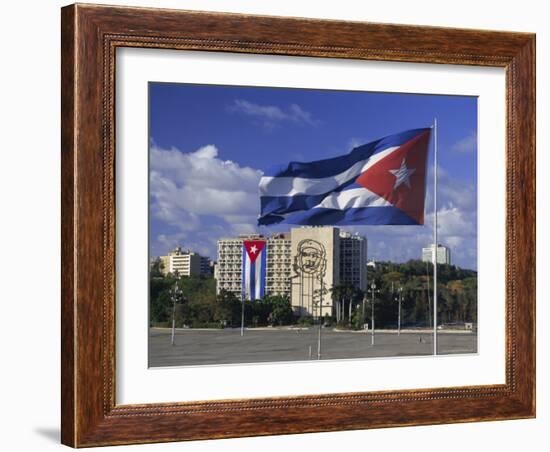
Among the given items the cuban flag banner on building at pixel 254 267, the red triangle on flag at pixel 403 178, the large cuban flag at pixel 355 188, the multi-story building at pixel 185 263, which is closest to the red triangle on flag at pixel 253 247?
the cuban flag banner on building at pixel 254 267

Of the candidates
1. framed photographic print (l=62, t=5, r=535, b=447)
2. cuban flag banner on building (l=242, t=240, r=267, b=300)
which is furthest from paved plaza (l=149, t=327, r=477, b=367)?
cuban flag banner on building (l=242, t=240, r=267, b=300)

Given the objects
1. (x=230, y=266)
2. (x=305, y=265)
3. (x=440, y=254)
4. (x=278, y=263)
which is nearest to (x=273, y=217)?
(x=230, y=266)

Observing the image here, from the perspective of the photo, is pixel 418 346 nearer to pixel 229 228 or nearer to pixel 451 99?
pixel 229 228

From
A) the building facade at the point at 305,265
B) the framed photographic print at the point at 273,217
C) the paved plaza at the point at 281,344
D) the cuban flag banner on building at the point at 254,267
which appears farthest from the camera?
the building facade at the point at 305,265

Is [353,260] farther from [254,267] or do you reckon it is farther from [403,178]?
[403,178]

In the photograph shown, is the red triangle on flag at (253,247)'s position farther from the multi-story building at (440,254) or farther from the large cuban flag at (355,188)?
the multi-story building at (440,254)

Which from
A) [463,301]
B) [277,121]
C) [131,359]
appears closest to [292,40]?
[131,359]
